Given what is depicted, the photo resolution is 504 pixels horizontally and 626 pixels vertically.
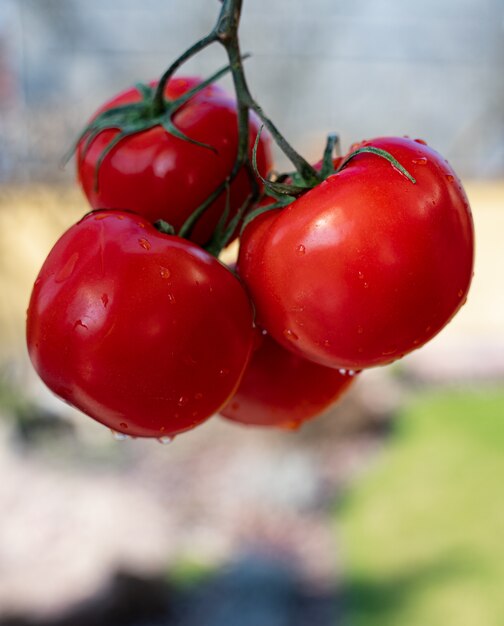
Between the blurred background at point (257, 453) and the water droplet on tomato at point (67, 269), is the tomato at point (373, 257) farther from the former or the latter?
the blurred background at point (257, 453)

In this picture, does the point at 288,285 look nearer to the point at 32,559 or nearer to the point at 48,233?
the point at 32,559

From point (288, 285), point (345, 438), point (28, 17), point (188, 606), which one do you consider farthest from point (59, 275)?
point (28, 17)

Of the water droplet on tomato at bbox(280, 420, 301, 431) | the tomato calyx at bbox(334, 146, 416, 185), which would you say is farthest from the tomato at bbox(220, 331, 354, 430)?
the tomato calyx at bbox(334, 146, 416, 185)

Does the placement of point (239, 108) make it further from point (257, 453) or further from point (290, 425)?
point (257, 453)

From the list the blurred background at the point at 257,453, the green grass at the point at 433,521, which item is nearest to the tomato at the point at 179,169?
the blurred background at the point at 257,453

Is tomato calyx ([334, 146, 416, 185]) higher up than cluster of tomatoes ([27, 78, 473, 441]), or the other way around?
tomato calyx ([334, 146, 416, 185])

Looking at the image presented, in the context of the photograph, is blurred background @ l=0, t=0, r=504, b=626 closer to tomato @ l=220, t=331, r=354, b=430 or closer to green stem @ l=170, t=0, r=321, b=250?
tomato @ l=220, t=331, r=354, b=430

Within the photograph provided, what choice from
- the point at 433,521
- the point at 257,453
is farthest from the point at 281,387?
the point at 257,453
